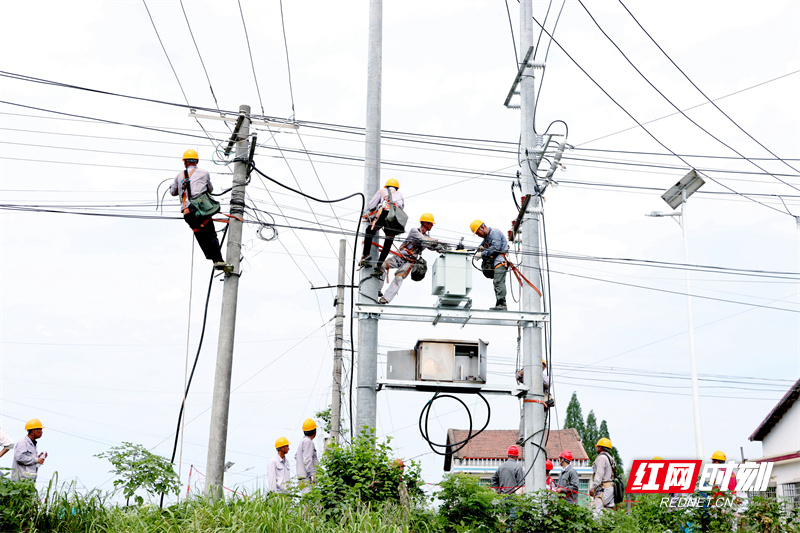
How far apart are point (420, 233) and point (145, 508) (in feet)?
21.3

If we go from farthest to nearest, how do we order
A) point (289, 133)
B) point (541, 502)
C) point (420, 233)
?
point (289, 133), point (420, 233), point (541, 502)

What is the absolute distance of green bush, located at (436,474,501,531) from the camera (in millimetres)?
10602

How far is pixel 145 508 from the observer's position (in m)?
10.1

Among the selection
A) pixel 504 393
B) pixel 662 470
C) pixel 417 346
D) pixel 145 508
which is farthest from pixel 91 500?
pixel 662 470

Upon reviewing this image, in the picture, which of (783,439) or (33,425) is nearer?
(33,425)

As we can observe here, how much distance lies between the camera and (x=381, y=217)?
1336 cm

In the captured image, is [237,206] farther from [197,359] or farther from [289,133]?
[289,133]

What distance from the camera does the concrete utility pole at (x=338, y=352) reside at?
79.8 ft

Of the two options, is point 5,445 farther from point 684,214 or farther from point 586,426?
Result: point 586,426

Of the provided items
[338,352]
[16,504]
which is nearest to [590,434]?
[338,352]

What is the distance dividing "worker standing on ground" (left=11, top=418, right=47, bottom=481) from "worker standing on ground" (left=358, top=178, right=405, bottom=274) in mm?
5329

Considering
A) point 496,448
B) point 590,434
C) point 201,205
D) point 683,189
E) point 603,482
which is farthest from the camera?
point 590,434

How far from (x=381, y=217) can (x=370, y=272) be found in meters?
0.90

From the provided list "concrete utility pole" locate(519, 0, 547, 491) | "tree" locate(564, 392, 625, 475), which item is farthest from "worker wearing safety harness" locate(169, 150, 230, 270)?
"tree" locate(564, 392, 625, 475)
